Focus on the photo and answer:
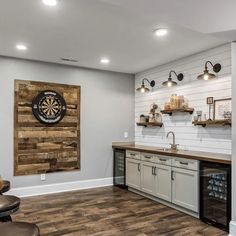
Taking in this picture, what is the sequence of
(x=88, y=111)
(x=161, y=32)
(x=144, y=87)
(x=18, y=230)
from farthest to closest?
(x=88, y=111)
(x=144, y=87)
(x=161, y=32)
(x=18, y=230)

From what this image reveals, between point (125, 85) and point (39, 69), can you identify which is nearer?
point (39, 69)

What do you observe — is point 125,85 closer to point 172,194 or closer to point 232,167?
point 172,194

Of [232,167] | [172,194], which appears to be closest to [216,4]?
[232,167]

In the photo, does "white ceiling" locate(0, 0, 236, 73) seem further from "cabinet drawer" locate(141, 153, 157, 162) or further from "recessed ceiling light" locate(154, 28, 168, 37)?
"cabinet drawer" locate(141, 153, 157, 162)

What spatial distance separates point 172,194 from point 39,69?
3.35 meters

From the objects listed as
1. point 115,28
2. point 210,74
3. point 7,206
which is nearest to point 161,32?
point 115,28

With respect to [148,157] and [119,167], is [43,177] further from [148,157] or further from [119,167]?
[148,157]

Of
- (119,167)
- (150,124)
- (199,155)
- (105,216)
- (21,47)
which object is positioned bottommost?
(105,216)

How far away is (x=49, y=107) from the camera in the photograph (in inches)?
190

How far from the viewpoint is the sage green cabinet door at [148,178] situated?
432 centimetres

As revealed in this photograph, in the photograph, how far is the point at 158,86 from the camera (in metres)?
5.16

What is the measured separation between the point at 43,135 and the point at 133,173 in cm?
192

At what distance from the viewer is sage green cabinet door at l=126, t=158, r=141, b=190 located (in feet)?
15.4

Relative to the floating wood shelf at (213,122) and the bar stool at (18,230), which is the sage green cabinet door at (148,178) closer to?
the floating wood shelf at (213,122)
